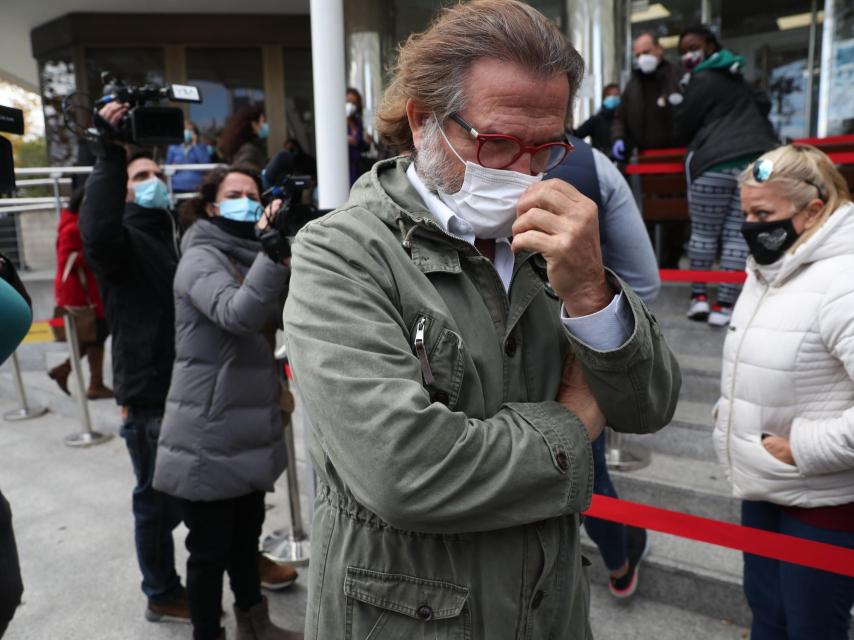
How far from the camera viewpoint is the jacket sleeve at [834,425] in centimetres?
189

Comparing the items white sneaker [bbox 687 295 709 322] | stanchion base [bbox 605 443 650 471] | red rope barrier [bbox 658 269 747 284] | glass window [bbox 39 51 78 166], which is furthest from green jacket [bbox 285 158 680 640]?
glass window [bbox 39 51 78 166]

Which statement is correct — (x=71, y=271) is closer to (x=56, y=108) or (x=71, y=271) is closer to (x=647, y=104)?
(x=647, y=104)

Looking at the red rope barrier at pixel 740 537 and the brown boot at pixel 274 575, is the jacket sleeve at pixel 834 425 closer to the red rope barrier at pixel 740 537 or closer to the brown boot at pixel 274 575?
the red rope barrier at pixel 740 537

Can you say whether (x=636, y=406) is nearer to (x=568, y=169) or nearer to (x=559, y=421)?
(x=559, y=421)

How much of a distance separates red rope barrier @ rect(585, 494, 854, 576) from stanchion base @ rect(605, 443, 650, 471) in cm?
135

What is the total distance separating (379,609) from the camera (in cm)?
119

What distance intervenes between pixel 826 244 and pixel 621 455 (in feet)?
6.78

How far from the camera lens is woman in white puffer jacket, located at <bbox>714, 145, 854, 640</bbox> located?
6.47ft

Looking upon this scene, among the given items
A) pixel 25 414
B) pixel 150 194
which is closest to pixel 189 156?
pixel 25 414

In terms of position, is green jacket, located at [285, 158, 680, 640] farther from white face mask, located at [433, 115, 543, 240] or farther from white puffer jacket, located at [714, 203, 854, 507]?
white puffer jacket, located at [714, 203, 854, 507]

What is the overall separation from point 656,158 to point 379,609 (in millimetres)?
5948

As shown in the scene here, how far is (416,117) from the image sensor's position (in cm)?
134

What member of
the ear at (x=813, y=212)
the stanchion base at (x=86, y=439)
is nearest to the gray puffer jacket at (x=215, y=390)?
the ear at (x=813, y=212)

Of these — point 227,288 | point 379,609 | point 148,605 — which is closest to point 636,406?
point 379,609
